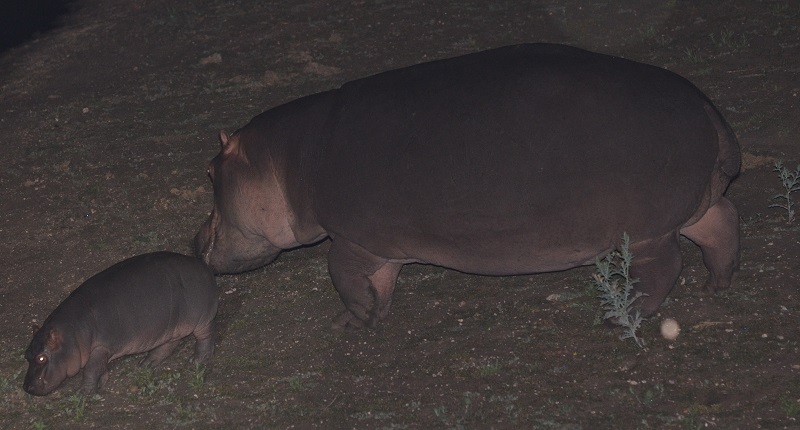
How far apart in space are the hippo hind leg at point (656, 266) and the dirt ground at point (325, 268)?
27 centimetres

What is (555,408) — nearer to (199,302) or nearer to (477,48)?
(199,302)

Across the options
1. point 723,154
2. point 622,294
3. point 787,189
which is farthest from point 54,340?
point 787,189

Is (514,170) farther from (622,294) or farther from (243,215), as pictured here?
(243,215)

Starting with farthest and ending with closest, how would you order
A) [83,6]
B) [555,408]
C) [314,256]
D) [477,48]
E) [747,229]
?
[83,6] → [477,48] → [314,256] → [747,229] → [555,408]

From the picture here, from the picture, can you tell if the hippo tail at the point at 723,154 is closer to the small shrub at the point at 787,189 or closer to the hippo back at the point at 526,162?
the hippo back at the point at 526,162

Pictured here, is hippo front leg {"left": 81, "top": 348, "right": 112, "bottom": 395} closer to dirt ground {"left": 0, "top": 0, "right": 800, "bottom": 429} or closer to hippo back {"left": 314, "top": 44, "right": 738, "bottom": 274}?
dirt ground {"left": 0, "top": 0, "right": 800, "bottom": 429}

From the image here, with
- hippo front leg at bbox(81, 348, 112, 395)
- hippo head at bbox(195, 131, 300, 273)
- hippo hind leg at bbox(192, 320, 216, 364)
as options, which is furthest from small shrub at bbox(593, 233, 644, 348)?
hippo front leg at bbox(81, 348, 112, 395)

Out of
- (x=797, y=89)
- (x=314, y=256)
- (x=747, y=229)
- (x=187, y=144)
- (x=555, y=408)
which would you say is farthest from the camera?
(x=187, y=144)

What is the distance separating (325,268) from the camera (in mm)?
6824

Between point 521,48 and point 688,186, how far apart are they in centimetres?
134

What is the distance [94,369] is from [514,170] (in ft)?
9.21

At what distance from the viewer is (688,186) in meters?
5.12

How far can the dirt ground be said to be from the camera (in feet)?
17.3

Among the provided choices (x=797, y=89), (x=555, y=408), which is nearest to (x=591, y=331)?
(x=555, y=408)
